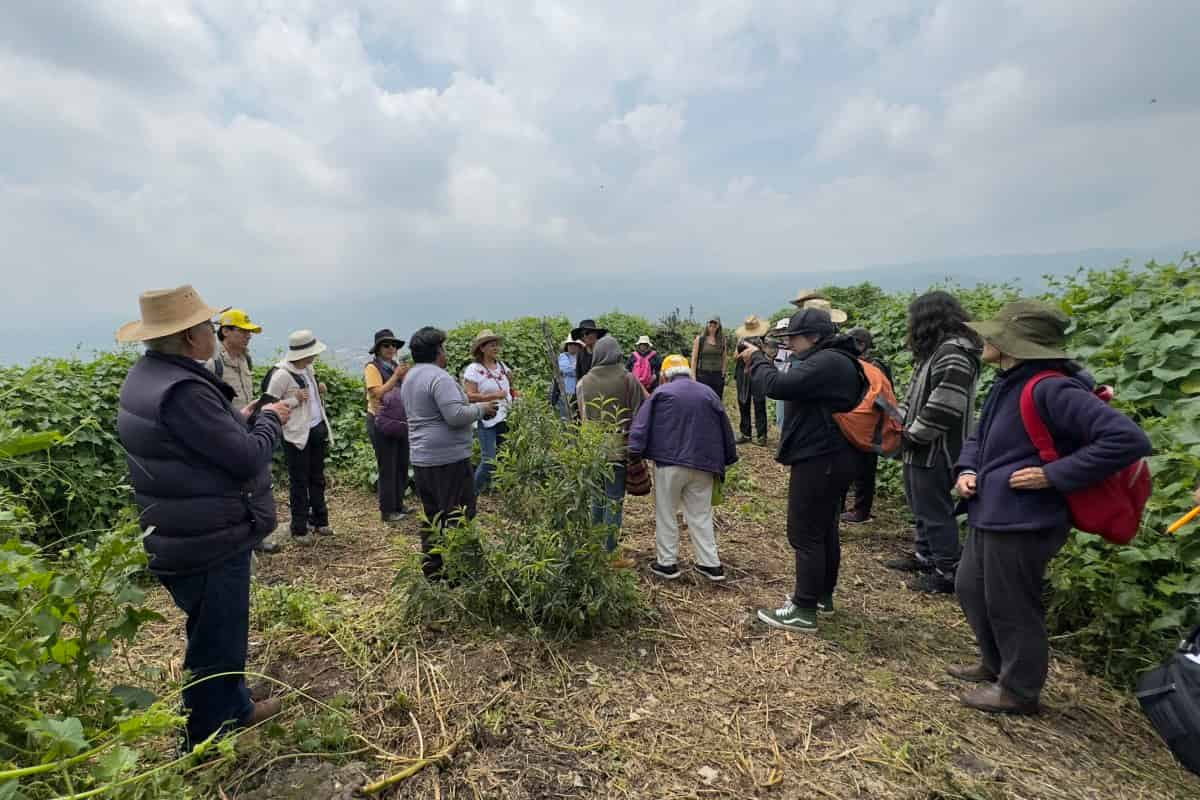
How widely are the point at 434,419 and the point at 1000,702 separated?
3.78 metres

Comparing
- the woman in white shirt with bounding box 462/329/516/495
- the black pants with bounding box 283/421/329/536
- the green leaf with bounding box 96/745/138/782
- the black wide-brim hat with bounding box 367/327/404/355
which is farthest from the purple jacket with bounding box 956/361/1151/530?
the black wide-brim hat with bounding box 367/327/404/355

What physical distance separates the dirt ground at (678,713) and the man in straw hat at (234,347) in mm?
1853

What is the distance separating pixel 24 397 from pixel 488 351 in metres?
3.78

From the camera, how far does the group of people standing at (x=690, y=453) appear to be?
2426 millimetres

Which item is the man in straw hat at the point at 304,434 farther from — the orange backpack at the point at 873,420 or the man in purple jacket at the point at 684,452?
the orange backpack at the point at 873,420

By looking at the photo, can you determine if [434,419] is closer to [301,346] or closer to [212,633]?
[301,346]

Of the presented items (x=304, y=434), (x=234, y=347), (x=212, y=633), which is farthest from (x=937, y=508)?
(x=234, y=347)

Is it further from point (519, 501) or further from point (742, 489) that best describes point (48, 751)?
point (742, 489)

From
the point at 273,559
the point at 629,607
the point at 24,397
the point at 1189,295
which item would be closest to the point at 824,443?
the point at 629,607

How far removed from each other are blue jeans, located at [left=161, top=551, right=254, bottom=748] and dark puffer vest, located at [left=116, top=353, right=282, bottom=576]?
0.09 m

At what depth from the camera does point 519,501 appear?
3.55 metres

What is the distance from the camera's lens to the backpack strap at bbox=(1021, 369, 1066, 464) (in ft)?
8.72

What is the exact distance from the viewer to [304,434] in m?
5.33

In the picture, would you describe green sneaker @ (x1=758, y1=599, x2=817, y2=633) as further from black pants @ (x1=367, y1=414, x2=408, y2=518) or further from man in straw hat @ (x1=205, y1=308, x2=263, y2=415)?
man in straw hat @ (x1=205, y1=308, x2=263, y2=415)
